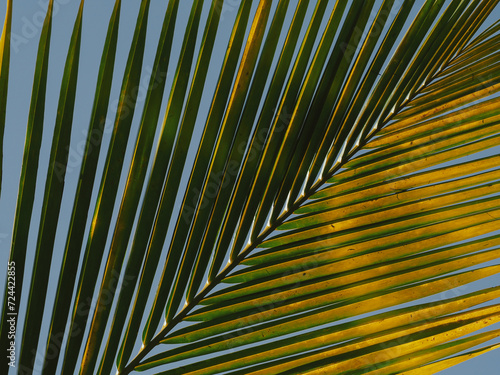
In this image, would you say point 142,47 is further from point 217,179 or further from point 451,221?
point 451,221

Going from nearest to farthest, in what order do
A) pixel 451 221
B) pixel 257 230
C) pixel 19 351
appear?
pixel 19 351, pixel 451 221, pixel 257 230

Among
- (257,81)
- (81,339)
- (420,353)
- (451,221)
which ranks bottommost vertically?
(420,353)

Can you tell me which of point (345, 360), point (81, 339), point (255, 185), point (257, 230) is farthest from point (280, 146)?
point (81, 339)

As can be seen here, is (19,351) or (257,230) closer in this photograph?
(19,351)

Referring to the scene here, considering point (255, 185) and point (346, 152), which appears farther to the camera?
point (346, 152)

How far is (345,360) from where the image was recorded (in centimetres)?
118

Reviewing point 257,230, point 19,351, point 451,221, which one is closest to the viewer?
point 19,351

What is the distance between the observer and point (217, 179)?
1.32 m

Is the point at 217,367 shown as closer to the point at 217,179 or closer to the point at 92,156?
the point at 217,179

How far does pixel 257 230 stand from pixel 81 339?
542mm

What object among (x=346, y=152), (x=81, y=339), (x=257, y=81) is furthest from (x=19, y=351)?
(x=346, y=152)

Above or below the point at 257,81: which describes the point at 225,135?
below

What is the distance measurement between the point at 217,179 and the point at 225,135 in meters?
0.12

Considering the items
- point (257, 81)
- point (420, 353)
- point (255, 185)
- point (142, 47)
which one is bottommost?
point (420, 353)
